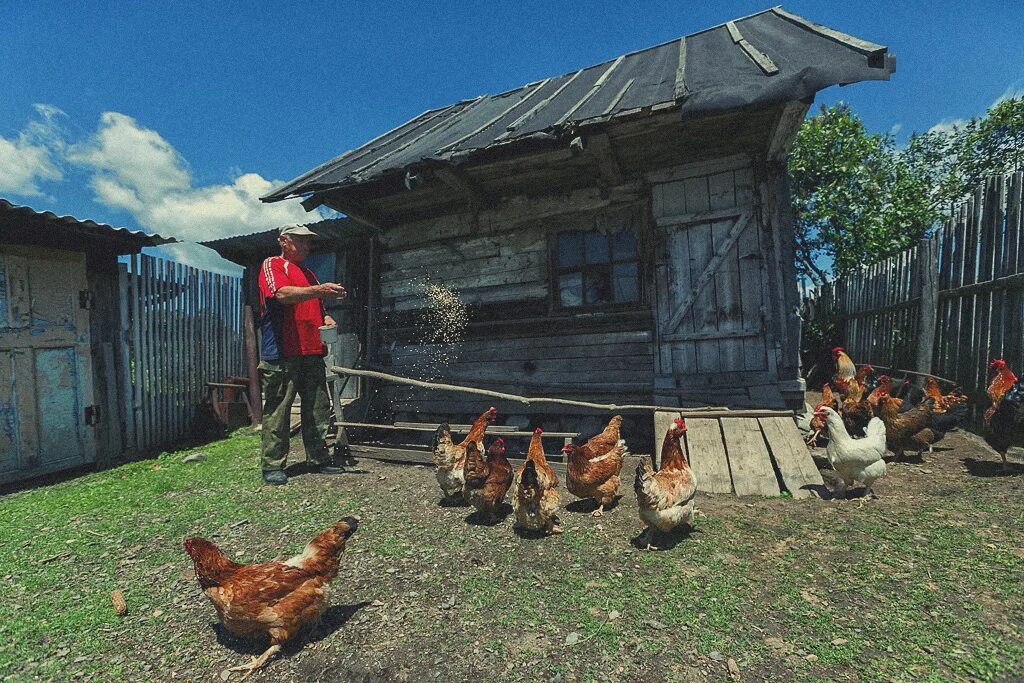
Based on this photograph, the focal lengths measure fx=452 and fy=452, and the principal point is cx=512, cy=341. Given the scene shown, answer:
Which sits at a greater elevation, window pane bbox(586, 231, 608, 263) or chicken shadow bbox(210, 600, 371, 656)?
window pane bbox(586, 231, 608, 263)

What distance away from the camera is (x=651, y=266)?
6.02m

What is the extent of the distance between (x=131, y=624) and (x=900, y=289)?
406 inches

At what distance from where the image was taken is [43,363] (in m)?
5.62

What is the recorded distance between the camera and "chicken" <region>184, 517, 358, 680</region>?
2195 mm

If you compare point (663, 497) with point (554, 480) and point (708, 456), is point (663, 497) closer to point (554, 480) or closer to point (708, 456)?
point (554, 480)

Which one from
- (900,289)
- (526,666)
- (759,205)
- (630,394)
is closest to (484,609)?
(526,666)

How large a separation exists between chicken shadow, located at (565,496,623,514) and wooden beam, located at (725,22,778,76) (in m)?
4.29

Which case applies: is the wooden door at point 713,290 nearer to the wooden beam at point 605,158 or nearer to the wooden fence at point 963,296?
the wooden beam at point 605,158

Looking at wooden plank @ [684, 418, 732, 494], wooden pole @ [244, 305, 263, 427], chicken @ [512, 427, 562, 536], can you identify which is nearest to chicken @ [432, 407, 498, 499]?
chicken @ [512, 427, 562, 536]

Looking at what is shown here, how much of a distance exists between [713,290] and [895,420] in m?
2.33

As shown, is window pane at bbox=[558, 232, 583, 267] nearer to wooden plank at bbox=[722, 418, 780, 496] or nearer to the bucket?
wooden plank at bbox=[722, 418, 780, 496]

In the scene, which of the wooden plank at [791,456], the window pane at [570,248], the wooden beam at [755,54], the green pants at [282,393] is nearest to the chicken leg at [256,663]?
the green pants at [282,393]

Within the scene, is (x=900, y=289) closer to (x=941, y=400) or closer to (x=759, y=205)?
(x=941, y=400)

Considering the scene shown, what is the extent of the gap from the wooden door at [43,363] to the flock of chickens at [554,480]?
5.13 m
